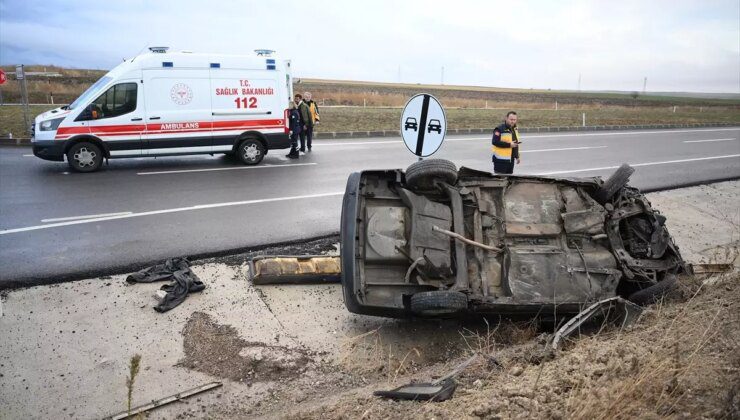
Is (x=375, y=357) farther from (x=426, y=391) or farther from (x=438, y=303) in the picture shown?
(x=426, y=391)

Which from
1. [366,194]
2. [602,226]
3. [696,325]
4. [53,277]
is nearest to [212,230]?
[53,277]

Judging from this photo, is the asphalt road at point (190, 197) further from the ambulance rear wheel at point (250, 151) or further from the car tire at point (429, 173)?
the car tire at point (429, 173)

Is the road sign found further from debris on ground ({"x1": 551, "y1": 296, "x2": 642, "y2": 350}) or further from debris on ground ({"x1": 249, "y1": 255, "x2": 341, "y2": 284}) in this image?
debris on ground ({"x1": 551, "y1": 296, "x2": 642, "y2": 350})

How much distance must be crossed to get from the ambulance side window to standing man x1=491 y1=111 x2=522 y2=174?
324 inches

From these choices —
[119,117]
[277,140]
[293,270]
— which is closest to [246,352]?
[293,270]

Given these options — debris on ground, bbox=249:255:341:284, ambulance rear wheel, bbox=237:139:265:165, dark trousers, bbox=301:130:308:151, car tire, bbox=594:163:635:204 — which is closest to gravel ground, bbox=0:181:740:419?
debris on ground, bbox=249:255:341:284

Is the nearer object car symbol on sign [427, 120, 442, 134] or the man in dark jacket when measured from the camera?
car symbol on sign [427, 120, 442, 134]

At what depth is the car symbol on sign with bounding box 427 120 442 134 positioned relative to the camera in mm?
7109

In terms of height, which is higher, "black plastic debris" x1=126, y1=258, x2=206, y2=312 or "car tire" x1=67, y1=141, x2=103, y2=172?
"car tire" x1=67, y1=141, x2=103, y2=172

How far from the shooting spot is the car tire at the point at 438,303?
15.3ft

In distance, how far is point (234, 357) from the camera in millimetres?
4805

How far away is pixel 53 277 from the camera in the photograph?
6.24 metres

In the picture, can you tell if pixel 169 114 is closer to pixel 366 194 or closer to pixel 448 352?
pixel 366 194

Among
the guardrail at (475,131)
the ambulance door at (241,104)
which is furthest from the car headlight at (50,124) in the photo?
the guardrail at (475,131)
